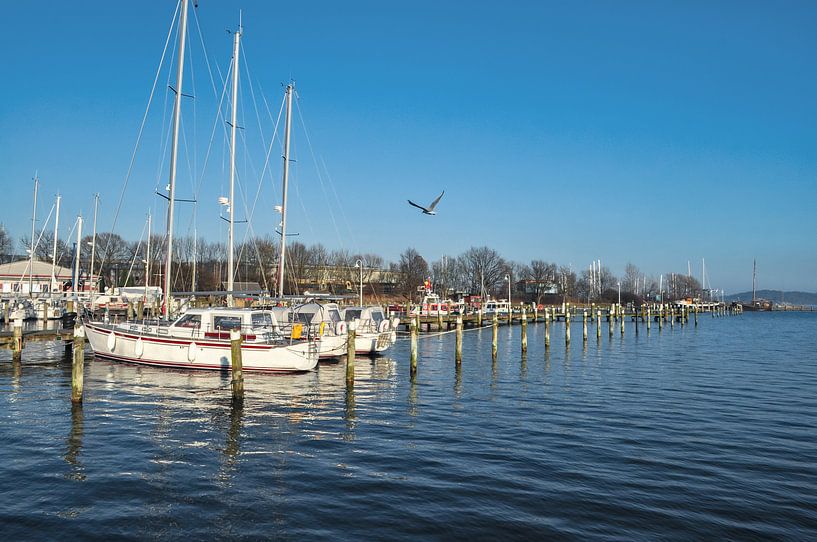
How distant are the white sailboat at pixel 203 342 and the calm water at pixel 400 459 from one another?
941 mm

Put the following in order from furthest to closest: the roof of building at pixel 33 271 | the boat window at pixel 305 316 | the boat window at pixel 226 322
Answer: the roof of building at pixel 33 271 → the boat window at pixel 305 316 → the boat window at pixel 226 322

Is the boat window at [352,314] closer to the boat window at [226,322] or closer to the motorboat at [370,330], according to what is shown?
the motorboat at [370,330]

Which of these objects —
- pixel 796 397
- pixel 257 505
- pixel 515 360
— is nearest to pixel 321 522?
pixel 257 505

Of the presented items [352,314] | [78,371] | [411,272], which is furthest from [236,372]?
[411,272]

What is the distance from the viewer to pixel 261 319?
98.1ft

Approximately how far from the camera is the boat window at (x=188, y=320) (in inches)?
1144

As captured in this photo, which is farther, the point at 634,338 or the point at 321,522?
the point at 634,338

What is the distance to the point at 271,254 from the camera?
313 feet

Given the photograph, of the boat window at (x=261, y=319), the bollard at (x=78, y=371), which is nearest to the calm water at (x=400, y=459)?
the bollard at (x=78, y=371)

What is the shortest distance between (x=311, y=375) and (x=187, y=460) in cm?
1404

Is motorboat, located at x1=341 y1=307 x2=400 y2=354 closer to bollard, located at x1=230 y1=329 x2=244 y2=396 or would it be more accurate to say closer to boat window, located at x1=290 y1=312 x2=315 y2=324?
boat window, located at x1=290 y1=312 x2=315 y2=324

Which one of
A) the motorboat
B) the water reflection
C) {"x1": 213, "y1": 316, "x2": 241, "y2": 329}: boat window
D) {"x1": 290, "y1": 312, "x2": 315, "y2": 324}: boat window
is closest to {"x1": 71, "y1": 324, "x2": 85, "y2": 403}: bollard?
the water reflection

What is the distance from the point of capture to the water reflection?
13.9m

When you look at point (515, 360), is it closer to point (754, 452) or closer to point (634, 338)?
Result: point (754, 452)
